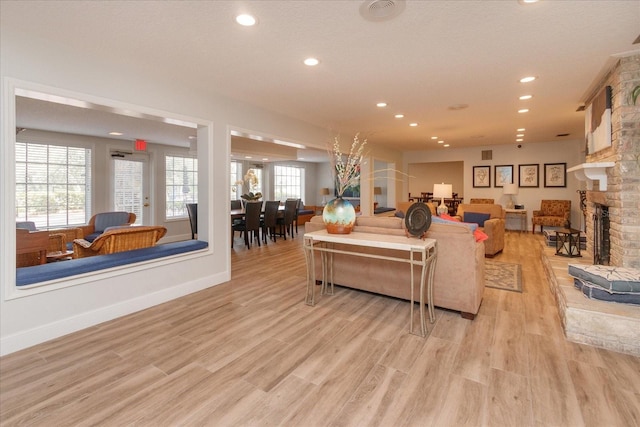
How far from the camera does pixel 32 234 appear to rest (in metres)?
2.98

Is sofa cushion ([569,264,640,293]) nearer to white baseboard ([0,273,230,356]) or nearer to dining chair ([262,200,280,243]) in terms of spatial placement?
white baseboard ([0,273,230,356])

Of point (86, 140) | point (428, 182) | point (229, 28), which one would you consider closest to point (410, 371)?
point (229, 28)

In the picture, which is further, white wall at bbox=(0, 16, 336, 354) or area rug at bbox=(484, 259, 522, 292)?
area rug at bbox=(484, 259, 522, 292)

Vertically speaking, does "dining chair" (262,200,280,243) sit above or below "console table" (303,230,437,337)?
above

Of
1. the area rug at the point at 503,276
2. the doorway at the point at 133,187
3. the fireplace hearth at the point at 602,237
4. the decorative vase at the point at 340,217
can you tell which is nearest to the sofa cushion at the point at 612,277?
the fireplace hearth at the point at 602,237

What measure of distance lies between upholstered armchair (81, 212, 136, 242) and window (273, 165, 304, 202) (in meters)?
5.85

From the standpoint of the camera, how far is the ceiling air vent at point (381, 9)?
202 cm

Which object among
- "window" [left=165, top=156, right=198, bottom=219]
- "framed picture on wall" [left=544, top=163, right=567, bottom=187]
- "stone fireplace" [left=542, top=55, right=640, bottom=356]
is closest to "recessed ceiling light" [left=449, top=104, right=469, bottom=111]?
"stone fireplace" [left=542, top=55, right=640, bottom=356]

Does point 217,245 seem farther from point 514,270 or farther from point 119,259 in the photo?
point 514,270

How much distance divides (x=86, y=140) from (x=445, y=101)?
22.1 ft

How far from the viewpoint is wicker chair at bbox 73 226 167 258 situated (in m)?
3.21

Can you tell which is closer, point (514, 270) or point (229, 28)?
point (229, 28)

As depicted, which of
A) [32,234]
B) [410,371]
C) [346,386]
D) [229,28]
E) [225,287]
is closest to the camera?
[346,386]

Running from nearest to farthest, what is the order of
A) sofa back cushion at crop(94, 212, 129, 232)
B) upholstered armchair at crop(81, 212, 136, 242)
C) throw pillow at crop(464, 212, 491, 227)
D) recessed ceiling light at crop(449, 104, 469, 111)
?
recessed ceiling light at crop(449, 104, 469, 111)
upholstered armchair at crop(81, 212, 136, 242)
sofa back cushion at crop(94, 212, 129, 232)
throw pillow at crop(464, 212, 491, 227)
